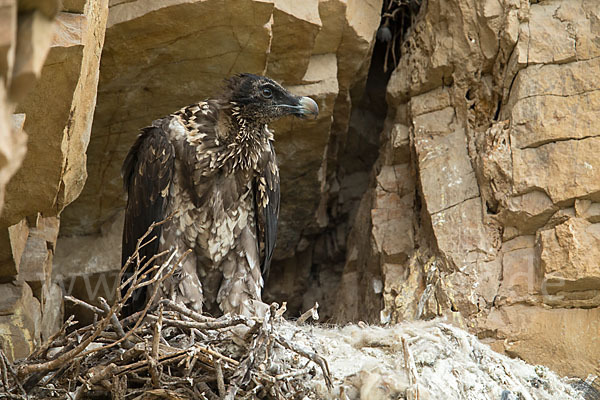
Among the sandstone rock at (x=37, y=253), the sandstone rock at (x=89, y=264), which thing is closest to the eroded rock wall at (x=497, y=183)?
the sandstone rock at (x=89, y=264)

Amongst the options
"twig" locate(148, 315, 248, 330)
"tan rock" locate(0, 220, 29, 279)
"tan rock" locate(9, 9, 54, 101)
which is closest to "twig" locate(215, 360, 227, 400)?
"twig" locate(148, 315, 248, 330)

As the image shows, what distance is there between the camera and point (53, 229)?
5.64 metres

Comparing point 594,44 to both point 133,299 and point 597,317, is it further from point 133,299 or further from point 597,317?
point 133,299

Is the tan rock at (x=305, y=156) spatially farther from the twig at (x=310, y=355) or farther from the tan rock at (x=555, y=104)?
the twig at (x=310, y=355)

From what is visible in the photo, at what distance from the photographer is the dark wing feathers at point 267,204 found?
5438 millimetres

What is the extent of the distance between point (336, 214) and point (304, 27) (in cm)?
283

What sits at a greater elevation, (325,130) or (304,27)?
(304,27)

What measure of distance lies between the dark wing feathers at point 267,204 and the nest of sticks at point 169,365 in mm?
1403

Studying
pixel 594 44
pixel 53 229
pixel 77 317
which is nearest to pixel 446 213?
pixel 594 44

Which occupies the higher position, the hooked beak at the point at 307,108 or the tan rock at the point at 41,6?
the hooked beak at the point at 307,108

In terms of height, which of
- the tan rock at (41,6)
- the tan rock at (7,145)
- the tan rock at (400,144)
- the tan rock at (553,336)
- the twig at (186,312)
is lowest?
the tan rock at (553,336)

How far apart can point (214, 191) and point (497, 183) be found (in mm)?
2298

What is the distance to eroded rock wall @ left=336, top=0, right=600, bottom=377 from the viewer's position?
18.7 ft

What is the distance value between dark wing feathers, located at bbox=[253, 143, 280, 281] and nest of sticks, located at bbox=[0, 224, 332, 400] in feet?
4.60
